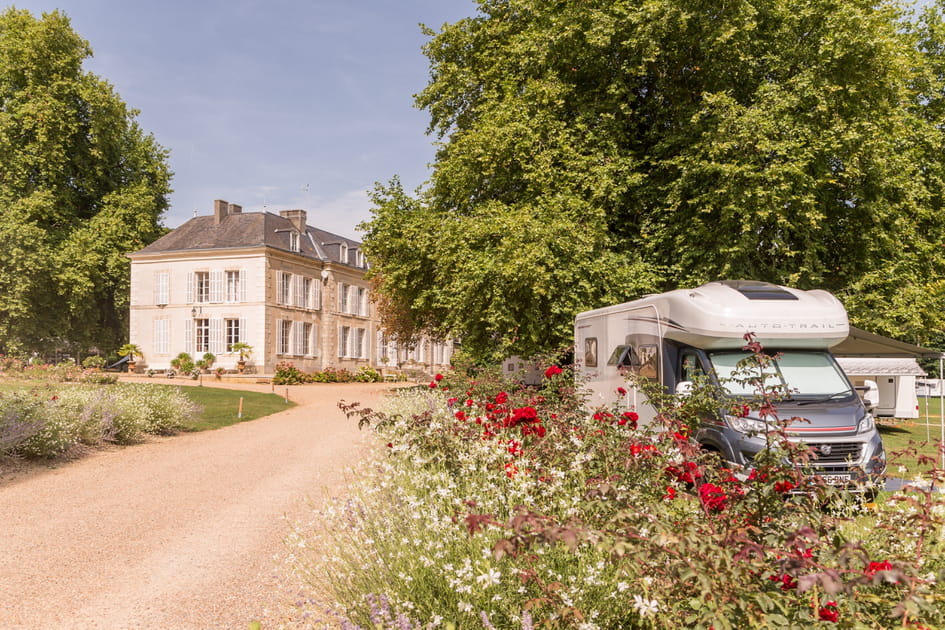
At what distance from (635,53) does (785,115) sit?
363 centimetres

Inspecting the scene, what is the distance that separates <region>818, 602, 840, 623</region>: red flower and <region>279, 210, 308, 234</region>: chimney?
41154 mm

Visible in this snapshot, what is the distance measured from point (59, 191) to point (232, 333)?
1051cm

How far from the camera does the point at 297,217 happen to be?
41.7 meters

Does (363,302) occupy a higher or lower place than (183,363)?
higher

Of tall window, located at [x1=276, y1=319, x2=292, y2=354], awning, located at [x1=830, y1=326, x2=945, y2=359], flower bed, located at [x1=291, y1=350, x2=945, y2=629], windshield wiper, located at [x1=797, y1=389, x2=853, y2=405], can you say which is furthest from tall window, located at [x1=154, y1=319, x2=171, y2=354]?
windshield wiper, located at [x1=797, y1=389, x2=853, y2=405]

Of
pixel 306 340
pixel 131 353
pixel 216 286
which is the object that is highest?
pixel 216 286

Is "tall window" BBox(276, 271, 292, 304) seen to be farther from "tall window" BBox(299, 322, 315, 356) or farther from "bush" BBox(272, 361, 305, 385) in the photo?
"bush" BBox(272, 361, 305, 385)

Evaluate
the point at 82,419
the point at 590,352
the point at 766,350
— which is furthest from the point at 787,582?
the point at 82,419

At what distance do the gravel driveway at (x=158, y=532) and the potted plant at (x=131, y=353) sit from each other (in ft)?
86.2

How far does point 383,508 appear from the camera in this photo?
15.8ft

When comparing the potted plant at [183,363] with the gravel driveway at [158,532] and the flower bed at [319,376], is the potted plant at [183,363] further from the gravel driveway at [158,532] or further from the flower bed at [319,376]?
the gravel driveway at [158,532]

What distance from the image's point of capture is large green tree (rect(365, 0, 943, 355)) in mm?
14469

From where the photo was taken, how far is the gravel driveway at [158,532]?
4598mm

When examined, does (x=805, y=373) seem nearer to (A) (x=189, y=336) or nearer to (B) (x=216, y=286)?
(B) (x=216, y=286)
